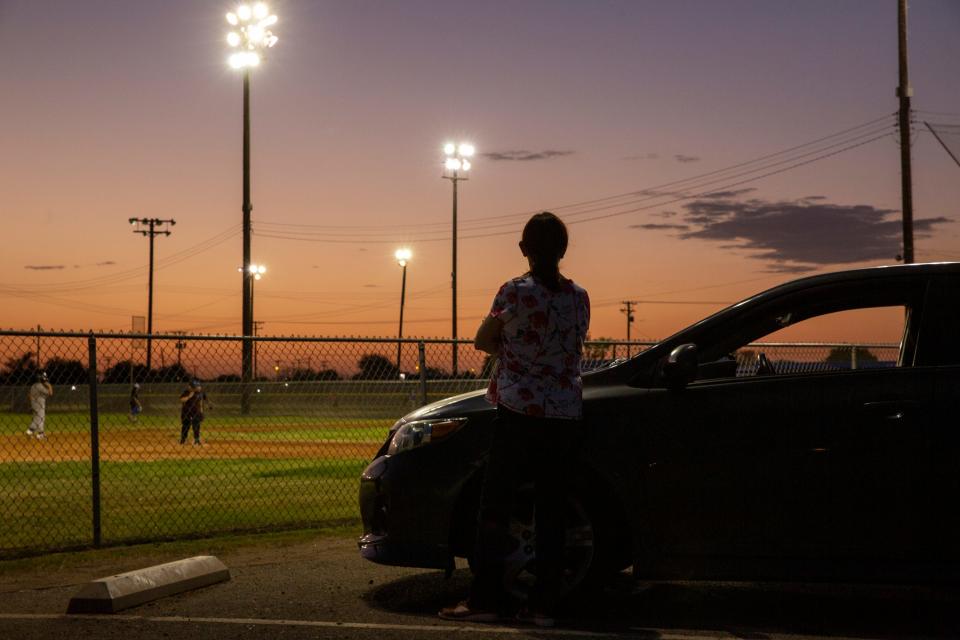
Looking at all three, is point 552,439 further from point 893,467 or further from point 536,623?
point 893,467

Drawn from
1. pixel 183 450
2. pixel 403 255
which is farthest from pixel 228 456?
pixel 403 255

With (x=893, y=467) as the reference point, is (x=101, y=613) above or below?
below

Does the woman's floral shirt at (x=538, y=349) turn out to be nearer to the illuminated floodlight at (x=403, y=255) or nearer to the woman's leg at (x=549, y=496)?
the woman's leg at (x=549, y=496)

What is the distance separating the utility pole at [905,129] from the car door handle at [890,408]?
19124 mm

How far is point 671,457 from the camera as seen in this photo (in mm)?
5234

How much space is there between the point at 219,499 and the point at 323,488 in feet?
4.97

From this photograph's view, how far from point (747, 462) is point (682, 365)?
0.57 meters

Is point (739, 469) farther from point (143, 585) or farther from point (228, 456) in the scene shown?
point (228, 456)

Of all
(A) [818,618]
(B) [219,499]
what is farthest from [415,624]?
(B) [219,499]

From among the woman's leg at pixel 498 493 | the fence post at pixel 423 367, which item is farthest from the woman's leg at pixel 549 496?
the fence post at pixel 423 367

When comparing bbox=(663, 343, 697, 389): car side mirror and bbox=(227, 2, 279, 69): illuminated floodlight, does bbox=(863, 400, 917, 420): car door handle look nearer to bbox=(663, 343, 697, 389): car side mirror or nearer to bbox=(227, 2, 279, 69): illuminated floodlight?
bbox=(663, 343, 697, 389): car side mirror

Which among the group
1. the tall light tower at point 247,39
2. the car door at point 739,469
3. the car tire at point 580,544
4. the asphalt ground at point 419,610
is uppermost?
the tall light tower at point 247,39

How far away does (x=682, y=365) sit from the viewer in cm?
511

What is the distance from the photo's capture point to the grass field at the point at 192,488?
9609mm
